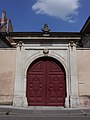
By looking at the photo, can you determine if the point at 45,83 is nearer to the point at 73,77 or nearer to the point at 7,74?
the point at 73,77

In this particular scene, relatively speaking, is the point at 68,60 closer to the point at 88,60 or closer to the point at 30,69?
the point at 88,60

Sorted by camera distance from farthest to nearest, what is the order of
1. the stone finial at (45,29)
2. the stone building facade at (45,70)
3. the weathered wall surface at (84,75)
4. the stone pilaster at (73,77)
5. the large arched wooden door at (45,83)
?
the stone finial at (45,29), the large arched wooden door at (45,83), the stone building facade at (45,70), the weathered wall surface at (84,75), the stone pilaster at (73,77)

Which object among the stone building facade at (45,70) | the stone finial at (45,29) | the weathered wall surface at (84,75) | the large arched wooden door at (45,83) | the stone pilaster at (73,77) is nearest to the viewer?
the stone pilaster at (73,77)

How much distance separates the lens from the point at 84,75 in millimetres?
10906

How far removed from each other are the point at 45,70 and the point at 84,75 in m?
2.11

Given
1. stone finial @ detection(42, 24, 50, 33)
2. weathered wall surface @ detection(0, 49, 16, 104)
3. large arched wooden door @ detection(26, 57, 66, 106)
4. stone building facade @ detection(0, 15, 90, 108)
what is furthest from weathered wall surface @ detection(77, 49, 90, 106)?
weathered wall surface @ detection(0, 49, 16, 104)

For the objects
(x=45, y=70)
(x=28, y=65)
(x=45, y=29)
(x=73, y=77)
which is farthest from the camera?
(x=45, y=29)

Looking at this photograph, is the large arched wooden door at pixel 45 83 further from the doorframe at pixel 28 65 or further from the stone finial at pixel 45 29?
the stone finial at pixel 45 29

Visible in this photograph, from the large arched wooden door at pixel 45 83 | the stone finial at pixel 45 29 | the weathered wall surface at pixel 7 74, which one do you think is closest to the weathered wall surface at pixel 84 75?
the large arched wooden door at pixel 45 83

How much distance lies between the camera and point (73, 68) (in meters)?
10.9

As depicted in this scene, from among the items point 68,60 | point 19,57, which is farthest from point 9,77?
point 68,60

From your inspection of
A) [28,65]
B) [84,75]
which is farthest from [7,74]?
[84,75]

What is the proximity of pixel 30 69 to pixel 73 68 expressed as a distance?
2326 millimetres

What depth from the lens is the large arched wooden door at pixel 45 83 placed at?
427 inches
